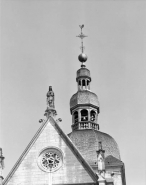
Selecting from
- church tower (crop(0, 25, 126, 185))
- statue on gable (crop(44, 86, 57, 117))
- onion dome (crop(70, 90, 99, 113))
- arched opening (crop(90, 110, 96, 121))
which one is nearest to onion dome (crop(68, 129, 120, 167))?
arched opening (crop(90, 110, 96, 121))

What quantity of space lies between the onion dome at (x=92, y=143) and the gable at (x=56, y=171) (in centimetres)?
766

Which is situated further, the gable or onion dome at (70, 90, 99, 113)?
onion dome at (70, 90, 99, 113)

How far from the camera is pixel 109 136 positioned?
42125 millimetres

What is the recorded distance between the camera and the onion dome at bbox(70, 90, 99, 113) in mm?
44250

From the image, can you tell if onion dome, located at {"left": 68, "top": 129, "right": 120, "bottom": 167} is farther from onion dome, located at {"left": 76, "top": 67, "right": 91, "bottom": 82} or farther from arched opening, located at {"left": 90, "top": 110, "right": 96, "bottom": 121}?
onion dome, located at {"left": 76, "top": 67, "right": 91, "bottom": 82}

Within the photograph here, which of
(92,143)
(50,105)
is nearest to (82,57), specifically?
(92,143)

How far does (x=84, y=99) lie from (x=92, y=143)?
567 cm

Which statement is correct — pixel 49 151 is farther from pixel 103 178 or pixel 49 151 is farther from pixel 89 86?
pixel 89 86

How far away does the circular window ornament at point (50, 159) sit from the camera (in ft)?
100

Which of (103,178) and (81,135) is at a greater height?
(81,135)

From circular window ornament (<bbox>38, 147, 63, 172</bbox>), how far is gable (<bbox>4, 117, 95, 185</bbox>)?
0.45 feet

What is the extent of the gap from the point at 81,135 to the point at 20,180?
11.3m

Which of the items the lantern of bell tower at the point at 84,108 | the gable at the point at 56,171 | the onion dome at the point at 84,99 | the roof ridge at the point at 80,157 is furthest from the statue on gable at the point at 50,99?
the onion dome at the point at 84,99

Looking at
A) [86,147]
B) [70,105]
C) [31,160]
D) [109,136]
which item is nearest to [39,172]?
[31,160]
